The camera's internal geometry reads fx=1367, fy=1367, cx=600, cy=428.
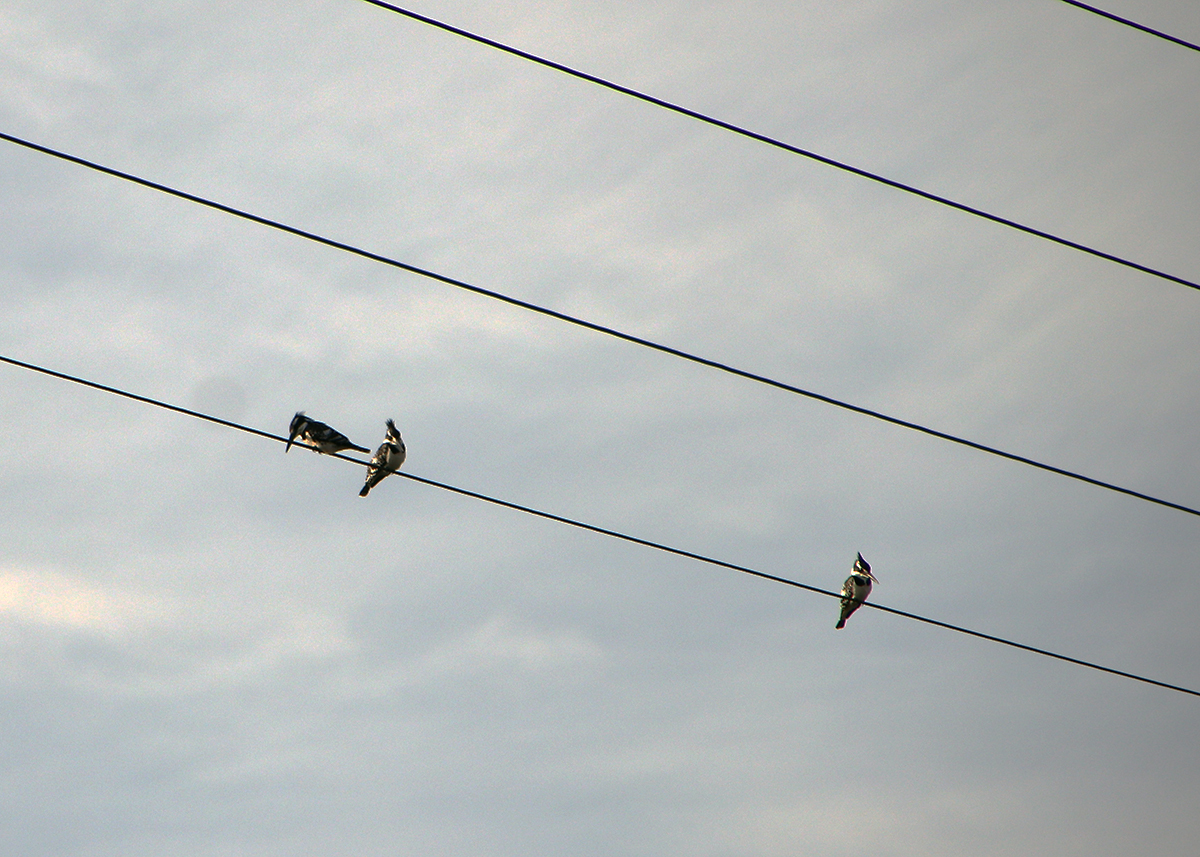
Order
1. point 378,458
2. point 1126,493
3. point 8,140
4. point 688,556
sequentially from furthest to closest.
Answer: point 378,458 → point 688,556 → point 1126,493 → point 8,140

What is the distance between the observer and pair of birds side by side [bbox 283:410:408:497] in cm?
2245

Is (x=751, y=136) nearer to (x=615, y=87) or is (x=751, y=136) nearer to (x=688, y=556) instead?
(x=615, y=87)

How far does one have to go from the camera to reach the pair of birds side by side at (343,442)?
22.5 metres

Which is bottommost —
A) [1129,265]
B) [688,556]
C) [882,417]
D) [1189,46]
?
[688,556]

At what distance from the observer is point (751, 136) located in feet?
38.1

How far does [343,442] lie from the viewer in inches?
933

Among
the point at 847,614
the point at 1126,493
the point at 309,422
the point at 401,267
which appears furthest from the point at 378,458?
the point at 1126,493

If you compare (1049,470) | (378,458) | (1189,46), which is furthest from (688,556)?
(378,458)

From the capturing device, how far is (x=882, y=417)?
1262 cm

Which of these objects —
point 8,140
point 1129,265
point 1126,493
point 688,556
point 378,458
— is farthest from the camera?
point 378,458

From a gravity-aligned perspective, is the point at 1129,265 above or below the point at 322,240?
above

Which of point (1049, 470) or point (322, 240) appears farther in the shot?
point (1049, 470)

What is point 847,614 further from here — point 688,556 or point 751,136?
point 751,136

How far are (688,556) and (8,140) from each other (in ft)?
24.0
